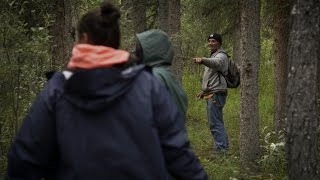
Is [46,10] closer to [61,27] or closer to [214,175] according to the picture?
[61,27]

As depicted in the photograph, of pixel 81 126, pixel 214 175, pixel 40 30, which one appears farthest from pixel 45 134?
pixel 214 175

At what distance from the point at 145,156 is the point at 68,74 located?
636 millimetres

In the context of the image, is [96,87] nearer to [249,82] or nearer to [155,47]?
[155,47]

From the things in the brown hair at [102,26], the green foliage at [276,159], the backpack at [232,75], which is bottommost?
the green foliage at [276,159]

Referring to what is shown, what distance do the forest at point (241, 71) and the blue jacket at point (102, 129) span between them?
2.30 metres

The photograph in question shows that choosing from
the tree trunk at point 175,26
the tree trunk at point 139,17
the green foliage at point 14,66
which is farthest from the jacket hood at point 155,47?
the tree trunk at point 139,17

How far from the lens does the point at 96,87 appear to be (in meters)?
2.80

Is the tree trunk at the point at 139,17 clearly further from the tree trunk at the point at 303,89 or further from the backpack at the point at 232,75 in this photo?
the tree trunk at the point at 303,89

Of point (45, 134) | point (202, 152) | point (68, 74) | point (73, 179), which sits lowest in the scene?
point (202, 152)

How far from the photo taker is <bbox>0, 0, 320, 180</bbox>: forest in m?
4.88

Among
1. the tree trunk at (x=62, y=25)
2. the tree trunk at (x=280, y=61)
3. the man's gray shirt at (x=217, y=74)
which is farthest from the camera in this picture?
the tree trunk at (x=62, y=25)

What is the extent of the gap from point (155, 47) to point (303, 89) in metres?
1.77

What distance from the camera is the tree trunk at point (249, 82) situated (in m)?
7.74

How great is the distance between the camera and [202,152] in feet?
32.2
